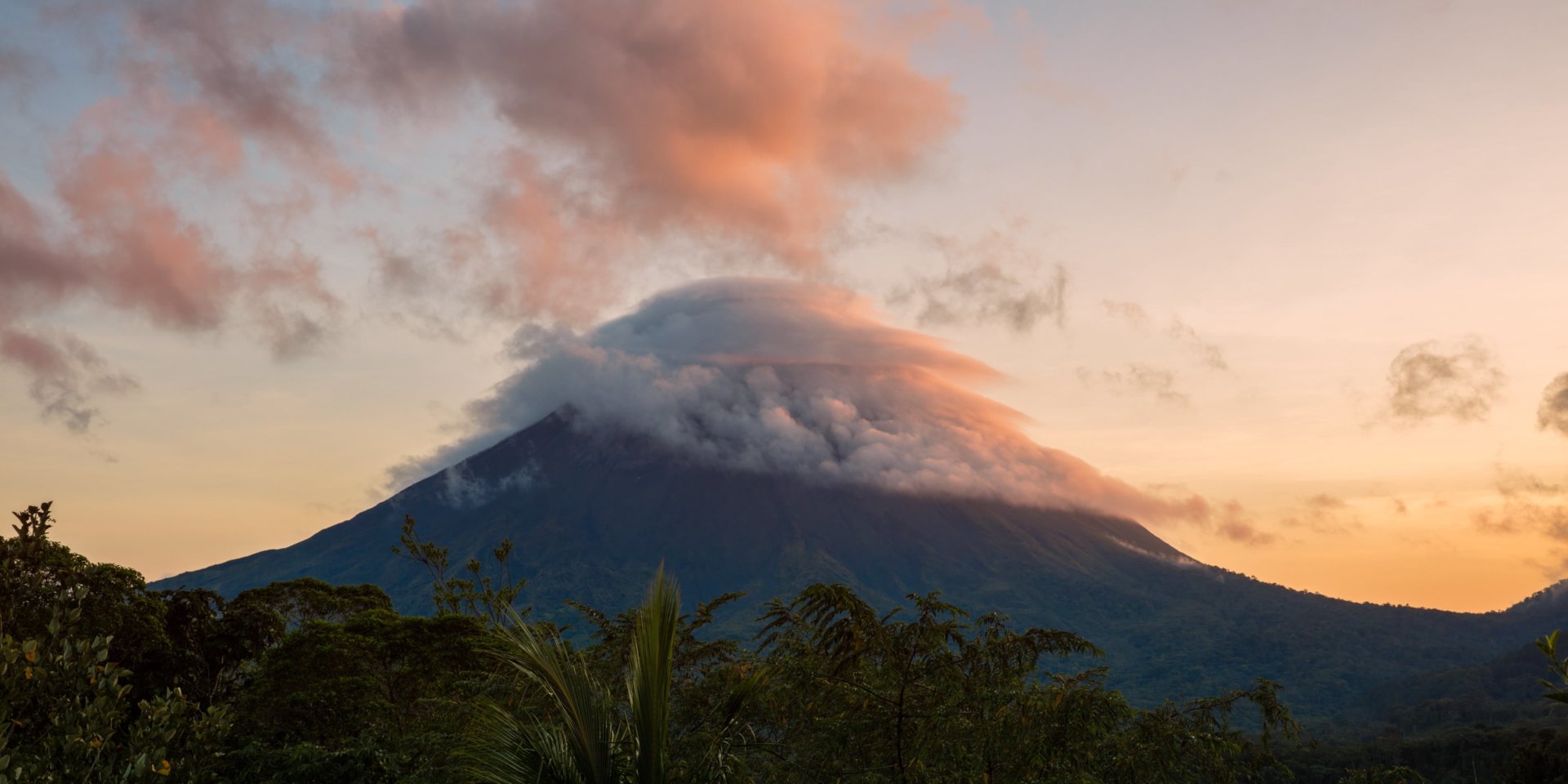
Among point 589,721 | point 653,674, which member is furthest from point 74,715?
point 653,674

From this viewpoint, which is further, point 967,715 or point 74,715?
point 967,715

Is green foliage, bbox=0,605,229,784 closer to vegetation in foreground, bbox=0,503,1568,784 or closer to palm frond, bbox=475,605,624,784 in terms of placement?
vegetation in foreground, bbox=0,503,1568,784

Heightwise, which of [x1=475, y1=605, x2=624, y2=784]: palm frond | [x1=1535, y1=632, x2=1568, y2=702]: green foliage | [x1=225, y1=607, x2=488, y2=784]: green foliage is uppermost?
[x1=1535, y1=632, x2=1568, y2=702]: green foliage

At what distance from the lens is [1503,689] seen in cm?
19012

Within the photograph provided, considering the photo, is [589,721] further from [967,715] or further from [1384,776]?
[1384,776]

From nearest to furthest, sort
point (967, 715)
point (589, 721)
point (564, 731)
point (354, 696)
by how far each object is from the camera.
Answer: point (589, 721)
point (564, 731)
point (967, 715)
point (354, 696)

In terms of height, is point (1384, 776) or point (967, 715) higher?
point (967, 715)

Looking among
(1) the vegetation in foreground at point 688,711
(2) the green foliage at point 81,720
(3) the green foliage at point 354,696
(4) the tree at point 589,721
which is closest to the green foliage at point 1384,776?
(1) the vegetation in foreground at point 688,711

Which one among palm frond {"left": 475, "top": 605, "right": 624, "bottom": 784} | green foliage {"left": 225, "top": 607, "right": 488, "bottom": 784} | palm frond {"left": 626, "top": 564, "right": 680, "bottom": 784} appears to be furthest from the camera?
green foliage {"left": 225, "top": 607, "right": 488, "bottom": 784}

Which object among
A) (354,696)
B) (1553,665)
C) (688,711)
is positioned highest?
(1553,665)

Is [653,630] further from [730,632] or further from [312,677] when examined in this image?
[730,632]

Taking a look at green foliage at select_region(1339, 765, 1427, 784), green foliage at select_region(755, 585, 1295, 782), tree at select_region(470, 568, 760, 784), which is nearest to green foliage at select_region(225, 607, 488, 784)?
green foliage at select_region(755, 585, 1295, 782)

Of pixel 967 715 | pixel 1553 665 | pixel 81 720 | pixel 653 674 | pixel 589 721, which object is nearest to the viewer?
pixel 653 674

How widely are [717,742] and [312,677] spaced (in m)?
Result: 23.7
